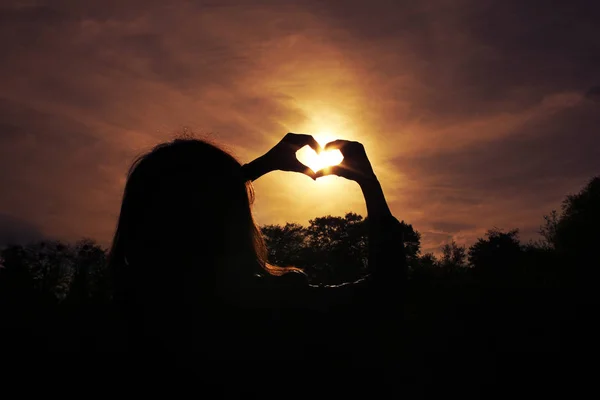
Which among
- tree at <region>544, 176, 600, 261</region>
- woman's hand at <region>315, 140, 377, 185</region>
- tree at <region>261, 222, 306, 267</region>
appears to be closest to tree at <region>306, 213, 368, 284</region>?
tree at <region>261, 222, 306, 267</region>

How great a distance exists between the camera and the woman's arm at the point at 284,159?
2145mm

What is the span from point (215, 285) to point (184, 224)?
0.95ft

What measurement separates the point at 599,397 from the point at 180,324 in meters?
6.01

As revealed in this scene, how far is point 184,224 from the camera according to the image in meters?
1.82

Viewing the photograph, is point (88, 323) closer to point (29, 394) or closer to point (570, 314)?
point (29, 394)

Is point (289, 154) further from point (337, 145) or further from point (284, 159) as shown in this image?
point (337, 145)

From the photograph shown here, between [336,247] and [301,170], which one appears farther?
[336,247]

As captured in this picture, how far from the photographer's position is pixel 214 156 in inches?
79.3

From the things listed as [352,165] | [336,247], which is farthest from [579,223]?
[352,165]

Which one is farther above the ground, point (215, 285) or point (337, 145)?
point (337, 145)

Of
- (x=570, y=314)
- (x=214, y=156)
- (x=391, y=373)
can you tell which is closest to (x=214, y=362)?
(x=391, y=373)

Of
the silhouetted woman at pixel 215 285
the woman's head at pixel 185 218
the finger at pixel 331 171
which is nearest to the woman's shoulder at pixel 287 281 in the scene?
the silhouetted woman at pixel 215 285

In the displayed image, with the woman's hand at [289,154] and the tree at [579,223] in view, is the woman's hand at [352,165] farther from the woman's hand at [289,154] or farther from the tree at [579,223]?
the tree at [579,223]

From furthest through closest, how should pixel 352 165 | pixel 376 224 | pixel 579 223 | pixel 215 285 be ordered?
pixel 579 223, pixel 352 165, pixel 376 224, pixel 215 285
